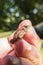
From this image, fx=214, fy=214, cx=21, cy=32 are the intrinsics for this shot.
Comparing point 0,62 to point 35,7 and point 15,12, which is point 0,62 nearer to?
point 15,12

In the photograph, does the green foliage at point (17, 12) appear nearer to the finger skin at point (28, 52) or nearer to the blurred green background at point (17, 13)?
the blurred green background at point (17, 13)

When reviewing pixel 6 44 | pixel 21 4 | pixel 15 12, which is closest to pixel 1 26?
pixel 15 12

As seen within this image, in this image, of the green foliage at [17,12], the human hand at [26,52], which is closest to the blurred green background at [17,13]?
the green foliage at [17,12]

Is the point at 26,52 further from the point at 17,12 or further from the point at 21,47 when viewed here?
the point at 17,12

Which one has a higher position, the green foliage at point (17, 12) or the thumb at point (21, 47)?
the green foliage at point (17, 12)

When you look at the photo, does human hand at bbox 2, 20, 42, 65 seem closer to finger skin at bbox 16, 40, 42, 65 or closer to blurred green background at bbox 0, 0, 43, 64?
finger skin at bbox 16, 40, 42, 65

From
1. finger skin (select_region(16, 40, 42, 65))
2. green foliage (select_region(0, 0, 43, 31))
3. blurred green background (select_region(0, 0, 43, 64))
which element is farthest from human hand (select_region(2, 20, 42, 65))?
green foliage (select_region(0, 0, 43, 31))
